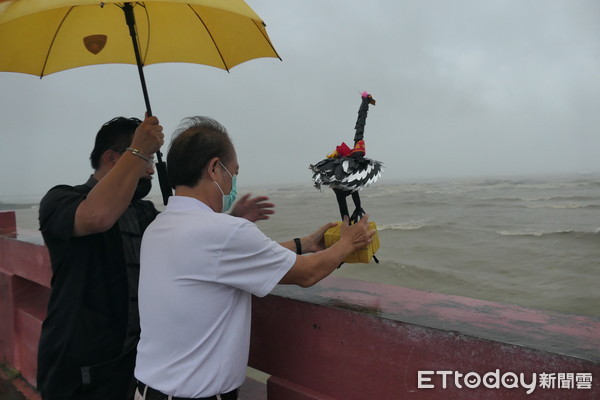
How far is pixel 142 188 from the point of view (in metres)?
2.14

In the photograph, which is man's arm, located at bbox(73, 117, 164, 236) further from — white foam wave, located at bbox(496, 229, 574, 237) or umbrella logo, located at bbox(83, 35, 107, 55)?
white foam wave, located at bbox(496, 229, 574, 237)

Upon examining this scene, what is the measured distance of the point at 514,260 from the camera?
934 cm

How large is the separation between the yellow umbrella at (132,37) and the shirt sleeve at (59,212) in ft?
1.81

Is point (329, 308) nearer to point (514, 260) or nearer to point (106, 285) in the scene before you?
point (106, 285)

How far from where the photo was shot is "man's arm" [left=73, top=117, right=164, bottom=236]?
1671 mm

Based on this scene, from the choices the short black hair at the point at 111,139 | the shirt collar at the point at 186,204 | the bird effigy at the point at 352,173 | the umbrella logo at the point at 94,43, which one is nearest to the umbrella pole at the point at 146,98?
the short black hair at the point at 111,139

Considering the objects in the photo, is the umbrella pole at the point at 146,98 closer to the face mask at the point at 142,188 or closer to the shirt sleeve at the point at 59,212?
the face mask at the point at 142,188

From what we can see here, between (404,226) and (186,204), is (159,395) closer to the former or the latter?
(186,204)

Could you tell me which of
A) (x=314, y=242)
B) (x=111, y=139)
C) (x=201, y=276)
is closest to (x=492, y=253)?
(x=314, y=242)

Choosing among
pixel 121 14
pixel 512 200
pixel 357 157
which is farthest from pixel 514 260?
pixel 512 200

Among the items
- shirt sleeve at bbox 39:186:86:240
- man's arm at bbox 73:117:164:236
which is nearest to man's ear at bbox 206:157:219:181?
man's arm at bbox 73:117:164:236

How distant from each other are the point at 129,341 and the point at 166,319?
61cm

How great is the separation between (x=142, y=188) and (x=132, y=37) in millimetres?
777

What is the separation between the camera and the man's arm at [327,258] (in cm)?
159
